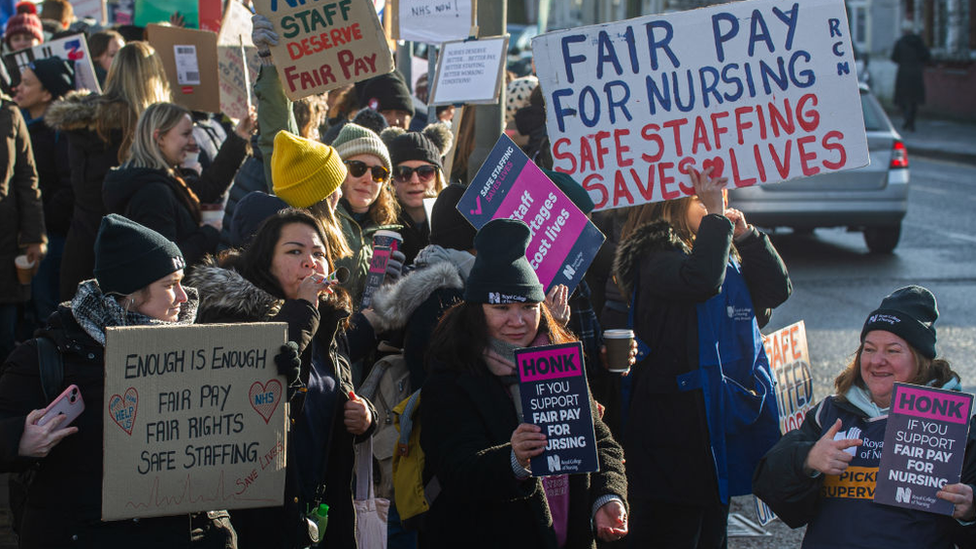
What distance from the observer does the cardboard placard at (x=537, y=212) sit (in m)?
4.18

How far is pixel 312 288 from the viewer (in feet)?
12.0

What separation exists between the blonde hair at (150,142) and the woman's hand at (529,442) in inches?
126

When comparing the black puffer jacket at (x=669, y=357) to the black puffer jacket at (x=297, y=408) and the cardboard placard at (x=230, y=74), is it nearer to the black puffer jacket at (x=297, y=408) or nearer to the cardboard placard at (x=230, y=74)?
the black puffer jacket at (x=297, y=408)

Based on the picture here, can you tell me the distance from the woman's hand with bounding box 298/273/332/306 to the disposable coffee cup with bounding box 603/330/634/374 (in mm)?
954

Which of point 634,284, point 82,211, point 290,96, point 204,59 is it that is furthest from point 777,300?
point 204,59

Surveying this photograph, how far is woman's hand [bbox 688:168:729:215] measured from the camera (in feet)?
14.3

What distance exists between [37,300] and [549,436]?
212 inches

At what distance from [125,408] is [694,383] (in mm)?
2069

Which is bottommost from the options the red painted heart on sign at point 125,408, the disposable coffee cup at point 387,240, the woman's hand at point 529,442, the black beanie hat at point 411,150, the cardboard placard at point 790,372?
the cardboard placard at point 790,372

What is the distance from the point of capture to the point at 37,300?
7.61 m

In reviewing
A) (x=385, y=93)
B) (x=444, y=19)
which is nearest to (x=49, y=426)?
(x=385, y=93)

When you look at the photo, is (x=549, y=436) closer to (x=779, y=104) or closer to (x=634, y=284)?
(x=634, y=284)

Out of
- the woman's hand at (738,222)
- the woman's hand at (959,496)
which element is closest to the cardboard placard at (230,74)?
the woman's hand at (738,222)

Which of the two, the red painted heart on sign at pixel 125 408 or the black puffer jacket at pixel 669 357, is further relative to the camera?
the black puffer jacket at pixel 669 357
